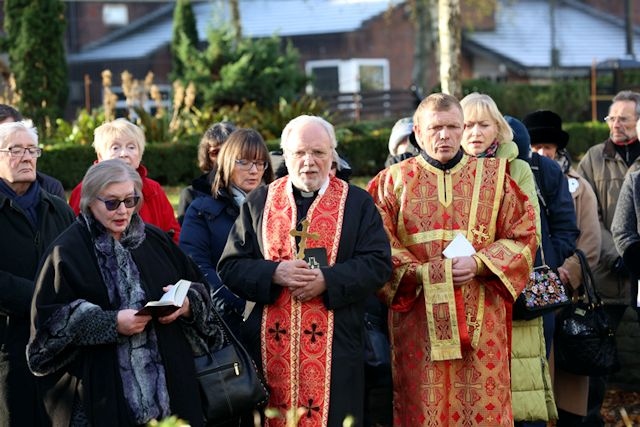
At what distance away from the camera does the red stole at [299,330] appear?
5977 millimetres

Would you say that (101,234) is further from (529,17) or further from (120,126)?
(529,17)

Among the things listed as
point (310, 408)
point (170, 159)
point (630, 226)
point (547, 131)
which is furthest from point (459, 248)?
point (170, 159)

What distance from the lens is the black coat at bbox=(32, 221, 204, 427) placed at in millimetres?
5395

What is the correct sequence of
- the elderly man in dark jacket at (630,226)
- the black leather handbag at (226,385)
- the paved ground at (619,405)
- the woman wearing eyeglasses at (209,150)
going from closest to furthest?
the black leather handbag at (226,385) < the elderly man in dark jacket at (630,226) < the woman wearing eyeglasses at (209,150) < the paved ground at (619,405)

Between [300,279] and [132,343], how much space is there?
86 centimetres

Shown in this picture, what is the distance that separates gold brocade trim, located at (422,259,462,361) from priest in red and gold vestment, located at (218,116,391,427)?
0.37 m

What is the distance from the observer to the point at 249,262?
6.05 meters

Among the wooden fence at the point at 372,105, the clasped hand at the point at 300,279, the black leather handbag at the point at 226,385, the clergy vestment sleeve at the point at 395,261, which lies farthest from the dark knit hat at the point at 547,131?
the wooden fence at the point at 372,105

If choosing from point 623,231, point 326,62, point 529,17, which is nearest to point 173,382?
point 623,231

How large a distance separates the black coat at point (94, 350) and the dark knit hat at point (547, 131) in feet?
10.8

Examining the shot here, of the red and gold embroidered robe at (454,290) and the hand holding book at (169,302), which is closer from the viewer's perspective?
the hand holding book at (169,302)

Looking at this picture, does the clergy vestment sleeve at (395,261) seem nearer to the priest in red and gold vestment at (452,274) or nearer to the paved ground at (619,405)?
the priest in red and gold vestment at (452,274)

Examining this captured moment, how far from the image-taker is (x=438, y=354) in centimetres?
638

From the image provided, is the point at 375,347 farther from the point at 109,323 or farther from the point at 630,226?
the point at 630,226
